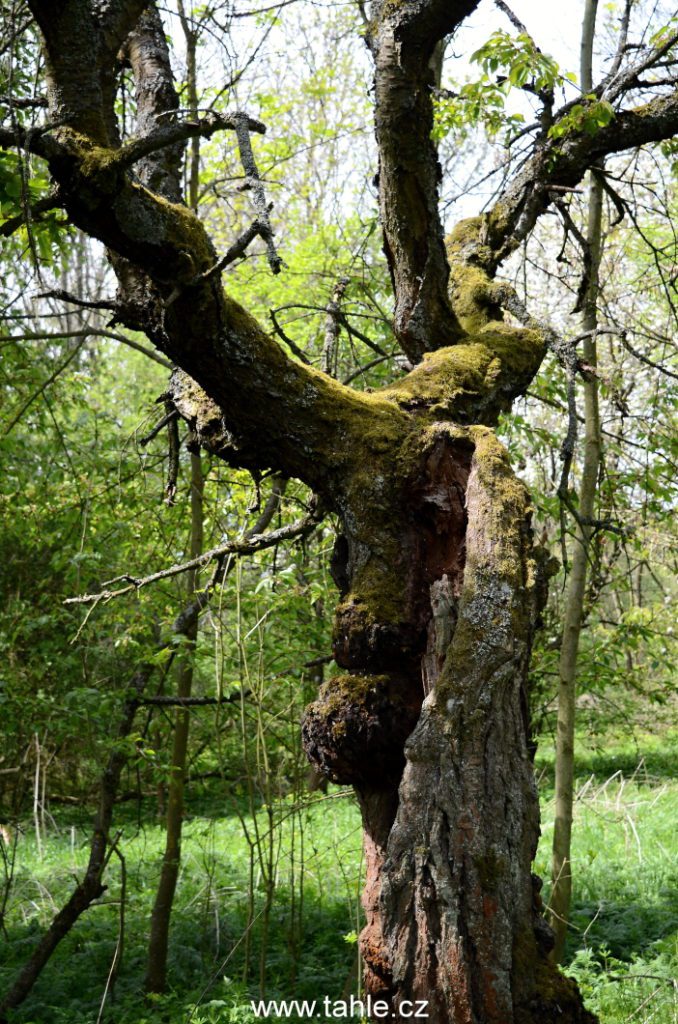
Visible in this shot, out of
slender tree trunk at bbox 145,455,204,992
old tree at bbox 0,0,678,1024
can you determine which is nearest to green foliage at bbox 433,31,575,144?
old tree at bbox 0,0,678,1024

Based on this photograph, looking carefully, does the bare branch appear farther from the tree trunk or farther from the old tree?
the tree trunk

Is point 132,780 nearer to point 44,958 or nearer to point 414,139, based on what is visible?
point 44,958

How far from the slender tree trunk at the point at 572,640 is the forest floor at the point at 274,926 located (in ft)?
1.18

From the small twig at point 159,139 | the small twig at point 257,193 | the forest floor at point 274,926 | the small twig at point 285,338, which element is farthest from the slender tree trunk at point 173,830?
the small twig at point 159,139

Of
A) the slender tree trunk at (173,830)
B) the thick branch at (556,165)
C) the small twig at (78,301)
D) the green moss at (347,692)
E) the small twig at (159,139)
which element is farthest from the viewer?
the slender tree trunk at (173,830)

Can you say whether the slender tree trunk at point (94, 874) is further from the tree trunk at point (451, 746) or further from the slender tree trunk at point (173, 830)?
the tree trunk at point (451, 746)

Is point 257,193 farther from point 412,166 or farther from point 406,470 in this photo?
point 412,166

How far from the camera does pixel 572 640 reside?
208 inches

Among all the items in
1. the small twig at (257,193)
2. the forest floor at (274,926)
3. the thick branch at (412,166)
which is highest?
the thick branch at (412,166)

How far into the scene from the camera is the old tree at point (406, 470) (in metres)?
2.04

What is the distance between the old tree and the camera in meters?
2.04

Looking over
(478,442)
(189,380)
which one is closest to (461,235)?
(189,380)

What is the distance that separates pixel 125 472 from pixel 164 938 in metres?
2.79

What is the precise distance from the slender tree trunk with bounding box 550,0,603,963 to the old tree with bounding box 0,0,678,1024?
1.34 metres
